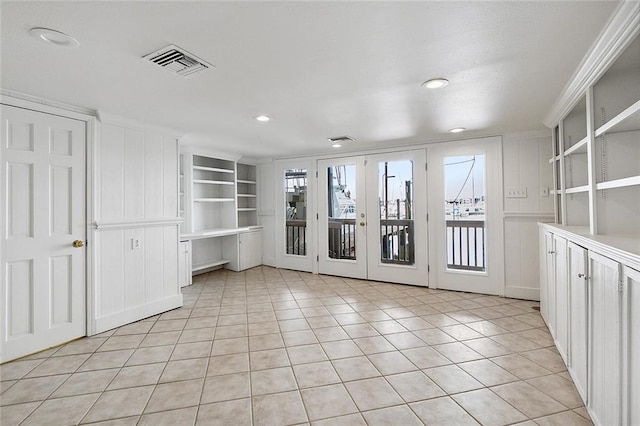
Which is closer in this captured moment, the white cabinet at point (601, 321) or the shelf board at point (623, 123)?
the white cabinet at point (601, 321)

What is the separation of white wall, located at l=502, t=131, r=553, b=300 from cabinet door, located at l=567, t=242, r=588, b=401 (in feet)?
A: 6.60

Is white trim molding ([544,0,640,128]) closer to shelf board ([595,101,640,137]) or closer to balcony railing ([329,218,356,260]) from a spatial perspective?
shelf board ([595,101,640,137])

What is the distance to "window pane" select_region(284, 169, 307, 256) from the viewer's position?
18.7 feet

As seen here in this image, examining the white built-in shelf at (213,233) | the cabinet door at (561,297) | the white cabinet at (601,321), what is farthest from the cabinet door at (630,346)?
the white built-in shelf at (213,233)

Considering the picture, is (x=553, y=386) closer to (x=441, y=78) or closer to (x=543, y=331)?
(x=543, y=331)

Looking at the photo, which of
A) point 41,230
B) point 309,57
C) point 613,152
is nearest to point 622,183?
point 613,152

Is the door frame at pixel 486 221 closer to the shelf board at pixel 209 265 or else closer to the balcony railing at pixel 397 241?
the balcony railing at pixel 397 241

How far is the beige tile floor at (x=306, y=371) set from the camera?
1792 millimetres

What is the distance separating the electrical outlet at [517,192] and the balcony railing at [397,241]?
1.36m

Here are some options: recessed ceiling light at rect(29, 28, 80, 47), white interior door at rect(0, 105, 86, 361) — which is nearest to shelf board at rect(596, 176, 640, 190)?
recessed ceiling light at rect(29, 28, 80, 47)

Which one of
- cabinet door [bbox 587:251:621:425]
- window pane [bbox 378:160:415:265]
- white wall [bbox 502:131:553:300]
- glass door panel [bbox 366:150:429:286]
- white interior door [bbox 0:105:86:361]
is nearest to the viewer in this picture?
cabinet door [bbox 587:251:621:425]

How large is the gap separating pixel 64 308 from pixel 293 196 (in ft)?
12.4

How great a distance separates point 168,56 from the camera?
73.0 inches

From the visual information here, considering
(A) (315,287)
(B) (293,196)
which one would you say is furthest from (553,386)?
(B) (293,196)
